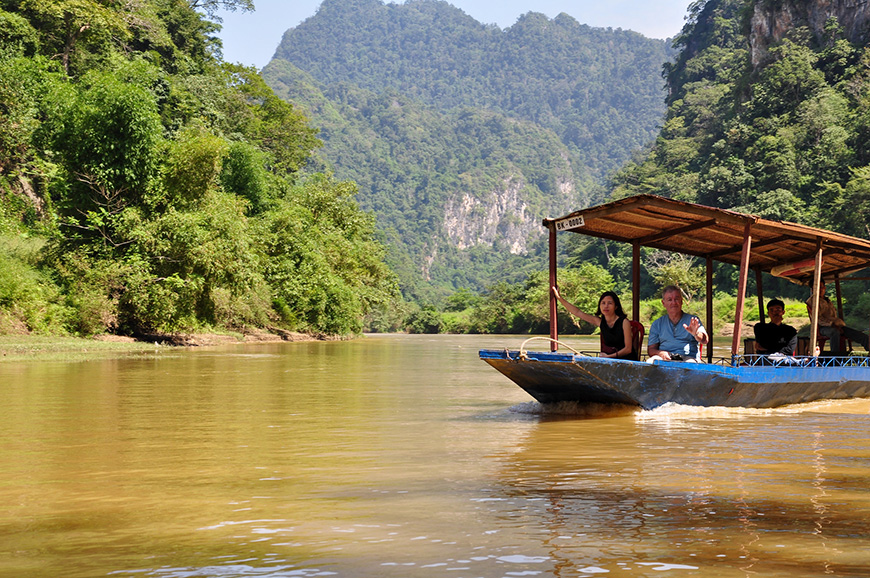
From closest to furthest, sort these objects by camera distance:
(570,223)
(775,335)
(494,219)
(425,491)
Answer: (425,491), (570,223), (775,335), (494,219)

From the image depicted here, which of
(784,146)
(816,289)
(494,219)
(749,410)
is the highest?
(494,219)

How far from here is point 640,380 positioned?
9078 millimetres

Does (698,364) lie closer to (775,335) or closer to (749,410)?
(749,410)

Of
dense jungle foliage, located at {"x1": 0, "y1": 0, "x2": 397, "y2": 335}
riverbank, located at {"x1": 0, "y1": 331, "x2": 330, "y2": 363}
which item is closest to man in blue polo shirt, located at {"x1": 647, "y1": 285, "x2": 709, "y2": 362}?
riverbank, located at {"x1": 0, "y1": 331, "x2": 330, "y2": 363}

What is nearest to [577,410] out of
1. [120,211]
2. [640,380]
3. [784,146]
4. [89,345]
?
[640,380]

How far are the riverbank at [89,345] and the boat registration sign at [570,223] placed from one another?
38.3 ft

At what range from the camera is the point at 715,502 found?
15.8ft

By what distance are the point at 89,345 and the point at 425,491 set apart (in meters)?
17.3

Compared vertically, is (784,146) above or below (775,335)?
above

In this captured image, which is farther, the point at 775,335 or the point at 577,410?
the point at 775,335

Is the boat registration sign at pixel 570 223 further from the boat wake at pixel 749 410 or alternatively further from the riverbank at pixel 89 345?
the riverbank at pixel 89 345

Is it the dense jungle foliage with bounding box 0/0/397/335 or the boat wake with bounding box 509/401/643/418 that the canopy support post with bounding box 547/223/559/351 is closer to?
the boat wake with bounding box 509/401/643/418

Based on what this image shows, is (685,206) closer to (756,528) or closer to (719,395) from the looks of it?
(719,395)

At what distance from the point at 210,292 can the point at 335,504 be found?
21660 millimetres
